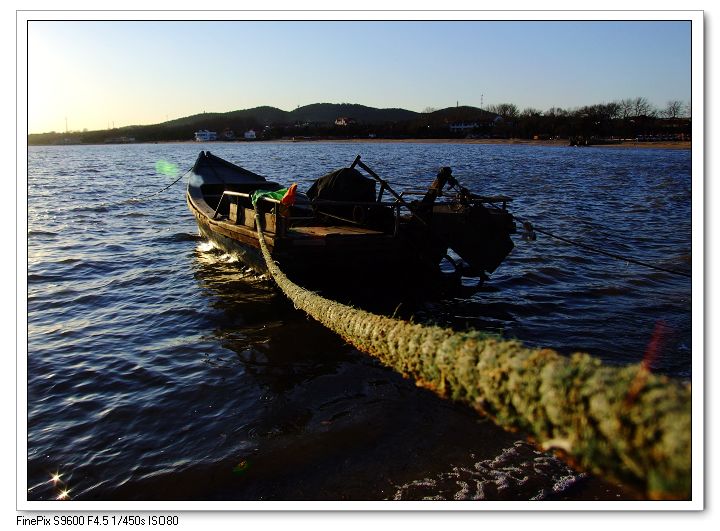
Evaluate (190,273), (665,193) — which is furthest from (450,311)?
(665,193)

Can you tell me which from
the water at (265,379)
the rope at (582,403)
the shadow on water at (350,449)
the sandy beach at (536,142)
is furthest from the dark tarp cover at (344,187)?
the sandy beach at (536,142)

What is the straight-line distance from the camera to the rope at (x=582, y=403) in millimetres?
2023

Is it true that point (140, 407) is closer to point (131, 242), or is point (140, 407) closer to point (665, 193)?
point (131, 242)

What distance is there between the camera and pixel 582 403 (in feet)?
7.35

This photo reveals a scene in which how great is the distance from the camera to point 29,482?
6066 millimetres

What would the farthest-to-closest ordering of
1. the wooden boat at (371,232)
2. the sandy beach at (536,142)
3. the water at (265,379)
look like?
the sandy beach at (536,142) < the wooden boat at (371,232) < the water at (265,379)

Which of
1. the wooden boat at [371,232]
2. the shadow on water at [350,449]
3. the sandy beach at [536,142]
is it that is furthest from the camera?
the sandy beach at [536,142]

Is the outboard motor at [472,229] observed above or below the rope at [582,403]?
above

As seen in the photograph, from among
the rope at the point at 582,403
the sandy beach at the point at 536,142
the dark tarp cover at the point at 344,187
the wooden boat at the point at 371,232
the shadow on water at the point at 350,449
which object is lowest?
the shadow on water at the point at 350,449

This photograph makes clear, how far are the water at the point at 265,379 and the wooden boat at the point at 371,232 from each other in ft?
3.40

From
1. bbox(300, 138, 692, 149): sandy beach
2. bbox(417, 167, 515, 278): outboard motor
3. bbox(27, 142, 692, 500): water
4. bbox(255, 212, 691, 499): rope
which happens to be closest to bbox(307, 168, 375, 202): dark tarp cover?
bbox(417, 167, 515, 278): outboard motor

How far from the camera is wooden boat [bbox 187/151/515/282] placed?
10539 mm

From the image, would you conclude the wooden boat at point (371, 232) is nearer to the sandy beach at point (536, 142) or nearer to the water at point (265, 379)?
the water at point (265, 379)
